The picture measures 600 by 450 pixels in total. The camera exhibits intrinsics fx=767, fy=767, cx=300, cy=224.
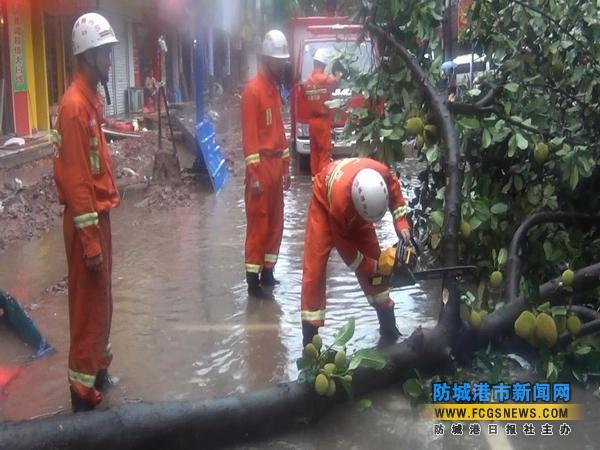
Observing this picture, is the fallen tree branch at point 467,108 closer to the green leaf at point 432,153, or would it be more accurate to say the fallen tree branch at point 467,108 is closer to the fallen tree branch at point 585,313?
the green leaf at point 432,153

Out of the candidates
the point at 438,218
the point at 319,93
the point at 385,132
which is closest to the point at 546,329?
the point at 438,218

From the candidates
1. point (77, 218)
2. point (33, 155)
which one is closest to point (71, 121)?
point (77, 218)

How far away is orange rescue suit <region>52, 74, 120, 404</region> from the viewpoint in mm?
3672

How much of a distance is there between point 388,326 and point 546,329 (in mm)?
1201

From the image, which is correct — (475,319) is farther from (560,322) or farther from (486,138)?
(486,138)

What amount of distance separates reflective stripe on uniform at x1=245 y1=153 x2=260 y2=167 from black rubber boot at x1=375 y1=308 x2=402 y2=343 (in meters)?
1.59

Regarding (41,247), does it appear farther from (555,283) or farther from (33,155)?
(555,283)

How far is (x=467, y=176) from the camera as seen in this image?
504 centimetres

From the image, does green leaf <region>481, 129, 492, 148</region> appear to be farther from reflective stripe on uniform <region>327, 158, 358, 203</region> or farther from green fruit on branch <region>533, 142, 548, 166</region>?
reflective stripe on uniform <region>327, 158, 358, 203</region>

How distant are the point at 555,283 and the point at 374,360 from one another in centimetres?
106

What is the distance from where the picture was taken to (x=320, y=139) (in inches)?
364

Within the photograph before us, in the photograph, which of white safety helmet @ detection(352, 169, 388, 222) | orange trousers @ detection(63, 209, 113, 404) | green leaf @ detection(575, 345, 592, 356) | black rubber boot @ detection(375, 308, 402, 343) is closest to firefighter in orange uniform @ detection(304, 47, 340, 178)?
black rubber boot @ detection(375, 308, 402, 343)

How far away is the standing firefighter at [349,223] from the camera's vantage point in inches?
165

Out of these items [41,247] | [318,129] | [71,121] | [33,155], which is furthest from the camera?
[33,155]
